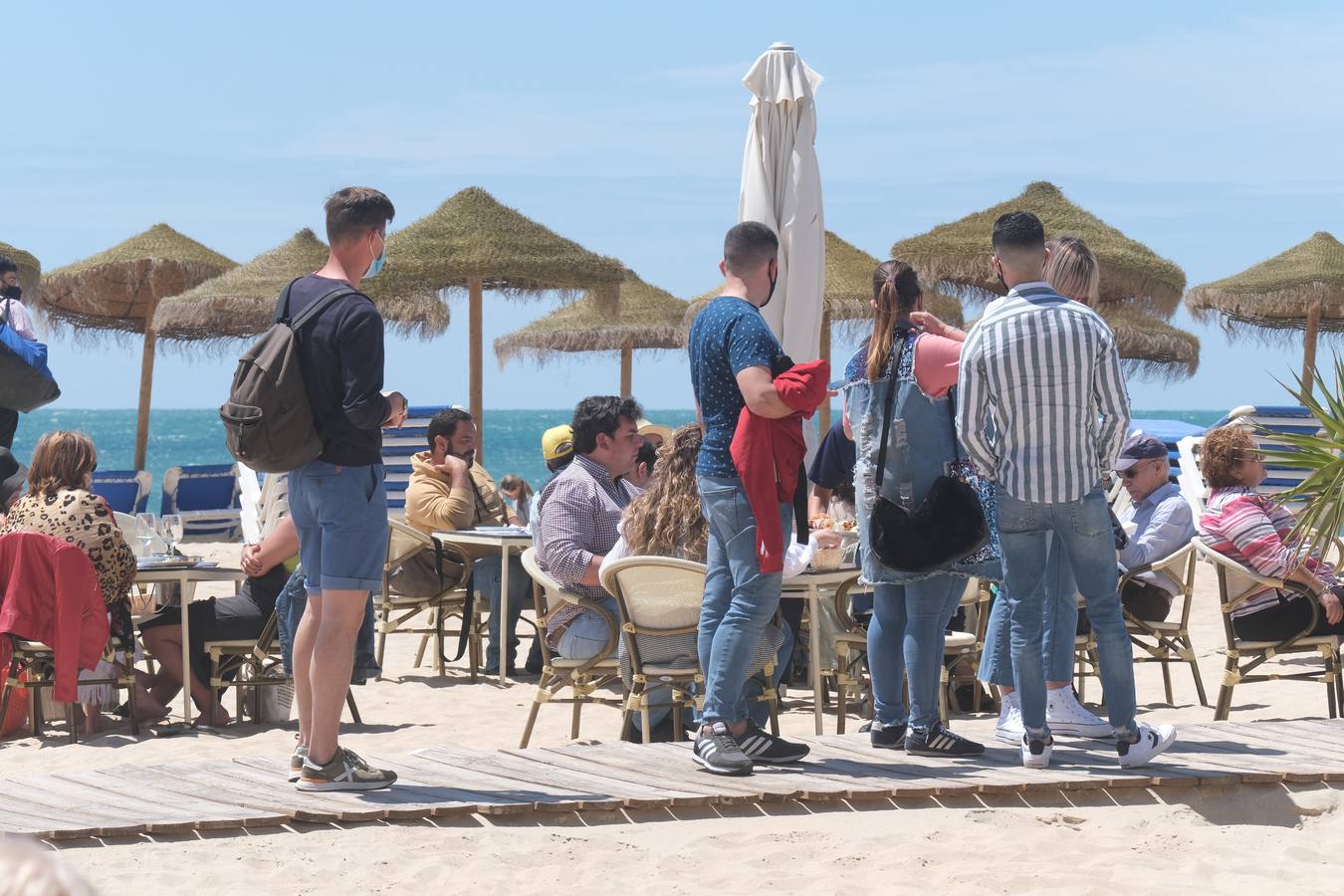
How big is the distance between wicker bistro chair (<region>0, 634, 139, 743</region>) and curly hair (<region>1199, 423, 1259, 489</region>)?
4.17 m

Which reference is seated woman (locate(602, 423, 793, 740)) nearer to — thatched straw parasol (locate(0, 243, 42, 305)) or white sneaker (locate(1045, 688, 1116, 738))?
white sneaker (locate(1045, 688, 1116, 738))

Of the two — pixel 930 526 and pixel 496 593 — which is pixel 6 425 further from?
pixel 930 526

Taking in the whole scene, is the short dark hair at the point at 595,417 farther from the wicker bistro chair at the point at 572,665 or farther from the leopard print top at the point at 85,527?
the leopard print top at the point at 85,527

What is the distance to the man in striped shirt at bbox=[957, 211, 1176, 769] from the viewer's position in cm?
412

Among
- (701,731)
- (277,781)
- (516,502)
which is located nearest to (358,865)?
(277,781)

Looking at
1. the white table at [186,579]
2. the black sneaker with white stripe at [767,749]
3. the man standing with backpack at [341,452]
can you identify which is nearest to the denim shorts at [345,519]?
the man standing with backpack at [341,452]

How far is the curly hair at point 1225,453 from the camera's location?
558 centimetres

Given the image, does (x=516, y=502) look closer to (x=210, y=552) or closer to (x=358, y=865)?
(x=210, y=552)

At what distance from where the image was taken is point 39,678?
5965 millimetres

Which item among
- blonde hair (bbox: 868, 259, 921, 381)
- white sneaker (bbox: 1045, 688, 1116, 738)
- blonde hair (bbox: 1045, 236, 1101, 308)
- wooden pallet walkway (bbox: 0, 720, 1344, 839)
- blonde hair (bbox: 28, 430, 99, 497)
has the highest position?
blonde hair (bbox: 1045, 236, 1101, 308)

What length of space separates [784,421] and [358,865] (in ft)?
5.21

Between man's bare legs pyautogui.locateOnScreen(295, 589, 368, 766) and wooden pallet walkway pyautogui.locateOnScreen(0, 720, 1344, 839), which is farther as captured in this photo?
wooden pallet walkway pyautogui.locateOnScreen(0, 720, 1344, 839)

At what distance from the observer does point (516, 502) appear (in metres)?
10.9

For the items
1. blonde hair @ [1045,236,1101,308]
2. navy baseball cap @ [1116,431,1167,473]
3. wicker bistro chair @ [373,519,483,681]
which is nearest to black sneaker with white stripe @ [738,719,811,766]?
blonde hair @ [1045,236,1101,308]
